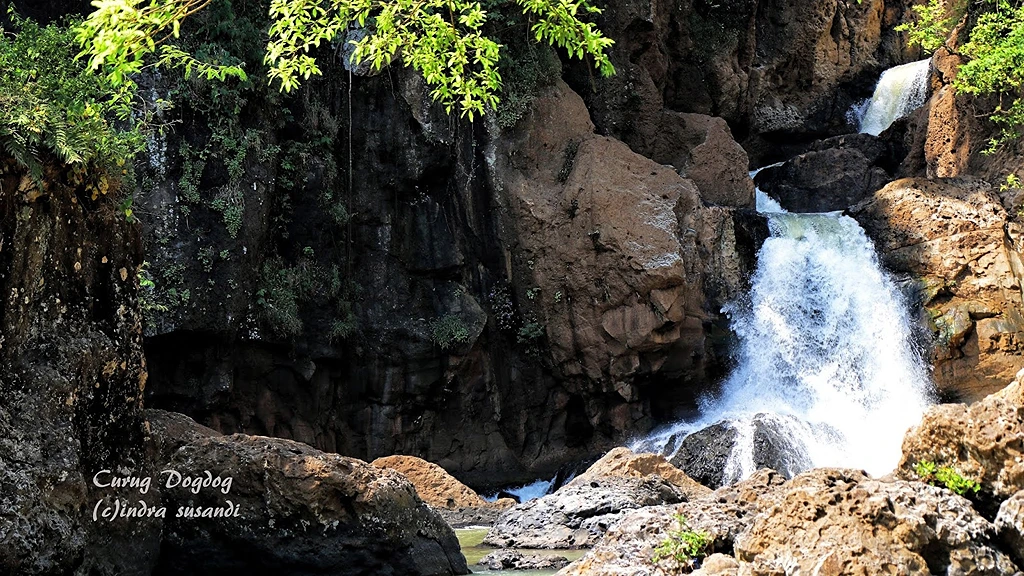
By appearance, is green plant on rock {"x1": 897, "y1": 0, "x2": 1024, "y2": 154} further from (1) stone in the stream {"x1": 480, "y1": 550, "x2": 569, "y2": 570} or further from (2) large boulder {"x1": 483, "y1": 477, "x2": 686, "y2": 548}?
(1) stone in the stream {"x1": 480, "y1": 550, "x2": 569, "y2": 570}

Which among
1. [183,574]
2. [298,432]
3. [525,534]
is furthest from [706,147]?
[183,574]

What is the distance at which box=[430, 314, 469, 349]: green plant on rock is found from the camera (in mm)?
18453

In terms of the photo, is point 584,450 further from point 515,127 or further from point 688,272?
point 515,127

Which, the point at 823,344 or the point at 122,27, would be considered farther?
the point at 823,344

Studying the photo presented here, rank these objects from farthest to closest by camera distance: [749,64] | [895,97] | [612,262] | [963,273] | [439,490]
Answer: [895,97]
[749,64]
[963,273]
[612,262]
[439,490]

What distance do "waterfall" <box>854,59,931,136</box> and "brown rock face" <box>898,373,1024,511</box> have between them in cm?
2397

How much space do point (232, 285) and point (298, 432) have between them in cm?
309

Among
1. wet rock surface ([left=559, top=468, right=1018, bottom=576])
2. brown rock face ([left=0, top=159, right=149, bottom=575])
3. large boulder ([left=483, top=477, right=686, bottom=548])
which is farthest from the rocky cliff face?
wet rock surface ([left=559, top=468, right=1018, bottom=576])

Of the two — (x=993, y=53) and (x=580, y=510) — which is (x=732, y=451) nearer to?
(x=580, y=510)

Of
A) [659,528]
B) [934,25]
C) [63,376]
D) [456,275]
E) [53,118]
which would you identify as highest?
[934,25]

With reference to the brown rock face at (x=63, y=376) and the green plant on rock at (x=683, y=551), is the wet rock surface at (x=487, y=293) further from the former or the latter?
the green plant on rock at (x=683, y=551)

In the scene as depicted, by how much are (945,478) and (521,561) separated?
511 centimetres

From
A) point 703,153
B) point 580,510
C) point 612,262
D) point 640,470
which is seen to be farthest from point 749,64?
point 580,510

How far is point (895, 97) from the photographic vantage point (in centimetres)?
2872
